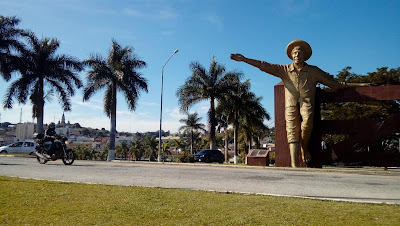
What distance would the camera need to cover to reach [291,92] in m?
18.7

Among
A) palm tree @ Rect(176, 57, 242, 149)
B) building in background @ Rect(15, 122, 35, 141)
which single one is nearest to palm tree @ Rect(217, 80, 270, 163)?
palm tree @ Rect(176, 57, 242, 149)


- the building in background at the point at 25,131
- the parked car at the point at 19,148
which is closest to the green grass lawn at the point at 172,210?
the parked car at the point at 19,148

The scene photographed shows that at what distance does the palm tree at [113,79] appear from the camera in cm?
3156

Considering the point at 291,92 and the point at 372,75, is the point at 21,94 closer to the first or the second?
the point at 291,92

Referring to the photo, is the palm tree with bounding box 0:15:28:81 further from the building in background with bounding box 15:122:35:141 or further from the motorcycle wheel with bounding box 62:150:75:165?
the building in background with bounding box 15:122:35:141

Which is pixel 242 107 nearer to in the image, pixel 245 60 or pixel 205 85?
pixel 205 85

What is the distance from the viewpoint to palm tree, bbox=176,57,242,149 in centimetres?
3166

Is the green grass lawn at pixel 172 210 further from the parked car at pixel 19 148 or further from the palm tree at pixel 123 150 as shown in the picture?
the palm tree at pixel 123 150

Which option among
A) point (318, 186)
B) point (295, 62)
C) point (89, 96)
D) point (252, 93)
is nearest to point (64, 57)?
point (89, 96)

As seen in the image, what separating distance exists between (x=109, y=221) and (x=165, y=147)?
69.5 m

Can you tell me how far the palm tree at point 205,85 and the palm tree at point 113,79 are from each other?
4.42 m

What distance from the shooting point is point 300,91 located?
1839cm

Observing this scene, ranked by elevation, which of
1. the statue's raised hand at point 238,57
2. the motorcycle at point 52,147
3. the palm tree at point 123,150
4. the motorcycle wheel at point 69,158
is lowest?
the palm tree at point 123,150

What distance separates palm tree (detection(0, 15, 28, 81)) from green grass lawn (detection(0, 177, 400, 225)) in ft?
82.4
